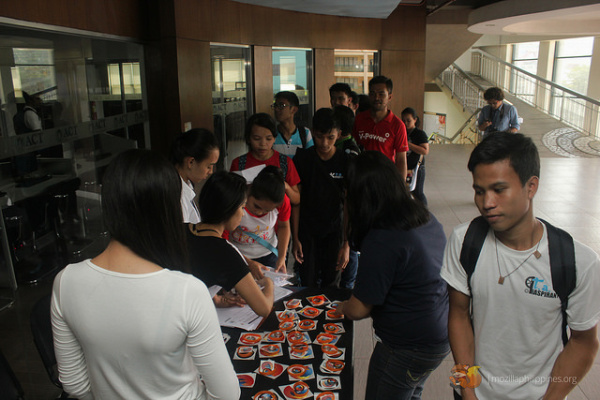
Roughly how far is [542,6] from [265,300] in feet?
Result: 29.7

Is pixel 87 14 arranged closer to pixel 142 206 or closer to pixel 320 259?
pixel 320 259

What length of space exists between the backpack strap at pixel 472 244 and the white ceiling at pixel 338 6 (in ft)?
18.6

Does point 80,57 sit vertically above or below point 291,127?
above

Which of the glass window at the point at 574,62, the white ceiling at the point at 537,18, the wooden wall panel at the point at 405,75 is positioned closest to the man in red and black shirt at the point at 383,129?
the wooden wall panel at the point at 405,75

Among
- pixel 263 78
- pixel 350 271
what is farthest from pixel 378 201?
pixel 263 78

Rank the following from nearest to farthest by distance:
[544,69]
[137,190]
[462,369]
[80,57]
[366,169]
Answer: [137,190] < [462,369] < [366,169] < [80,57] < [544,69]

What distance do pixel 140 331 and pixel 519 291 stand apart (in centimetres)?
115

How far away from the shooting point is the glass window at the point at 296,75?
740 centimetres

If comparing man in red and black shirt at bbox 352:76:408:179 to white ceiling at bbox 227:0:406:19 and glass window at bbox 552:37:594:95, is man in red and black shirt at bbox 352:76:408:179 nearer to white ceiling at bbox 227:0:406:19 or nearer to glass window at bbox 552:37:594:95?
white ceiling at bbox 227:0:406:19

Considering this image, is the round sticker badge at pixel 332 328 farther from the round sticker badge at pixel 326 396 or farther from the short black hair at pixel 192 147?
the short black hair at pixel 192 147

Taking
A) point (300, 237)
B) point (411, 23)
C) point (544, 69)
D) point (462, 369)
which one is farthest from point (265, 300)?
point (544, 69)

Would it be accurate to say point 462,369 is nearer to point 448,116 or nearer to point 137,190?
point 137,190

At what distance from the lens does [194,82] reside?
560cm

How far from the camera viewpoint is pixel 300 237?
3580mm
